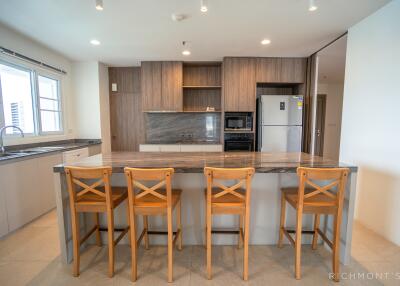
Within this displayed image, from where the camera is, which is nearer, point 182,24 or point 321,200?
point 321,200

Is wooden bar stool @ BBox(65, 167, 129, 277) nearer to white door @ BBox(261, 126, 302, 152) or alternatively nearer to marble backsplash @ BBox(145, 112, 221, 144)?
marble backsplash @ BBox(145, 112, 221, 144)

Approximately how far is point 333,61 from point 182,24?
317 cm

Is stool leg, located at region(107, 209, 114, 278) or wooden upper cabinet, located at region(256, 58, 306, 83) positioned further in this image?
wooden upper cabinet, located at region(256, 58, 306, 83)

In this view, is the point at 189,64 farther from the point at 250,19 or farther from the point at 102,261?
the point at 102,261

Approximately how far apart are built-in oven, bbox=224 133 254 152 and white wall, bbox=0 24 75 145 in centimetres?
317

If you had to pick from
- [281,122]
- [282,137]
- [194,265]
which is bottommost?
[194,265]

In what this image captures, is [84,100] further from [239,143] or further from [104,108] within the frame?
[239,143]

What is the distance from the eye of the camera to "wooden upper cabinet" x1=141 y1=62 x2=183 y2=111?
402 cm

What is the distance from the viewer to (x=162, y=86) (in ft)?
13.3


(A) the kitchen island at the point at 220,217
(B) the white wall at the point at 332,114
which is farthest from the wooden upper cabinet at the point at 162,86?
(B) the white wall at the point at 332,114

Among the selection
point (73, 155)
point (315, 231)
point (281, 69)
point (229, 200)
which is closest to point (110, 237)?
point (229, 200)

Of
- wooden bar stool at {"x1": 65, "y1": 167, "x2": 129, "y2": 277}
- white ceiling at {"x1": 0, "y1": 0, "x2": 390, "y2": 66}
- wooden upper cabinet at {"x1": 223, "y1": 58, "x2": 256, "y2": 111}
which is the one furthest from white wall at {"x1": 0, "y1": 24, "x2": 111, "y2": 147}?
wooden bar stool at {"x1": 65, "y1": 167, "x2": 129, "y2": 277}

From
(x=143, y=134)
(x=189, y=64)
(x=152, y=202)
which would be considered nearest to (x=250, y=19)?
(x=189, y=64)

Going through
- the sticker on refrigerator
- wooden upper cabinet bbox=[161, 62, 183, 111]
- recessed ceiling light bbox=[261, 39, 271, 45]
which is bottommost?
the sticker on refrigerator
